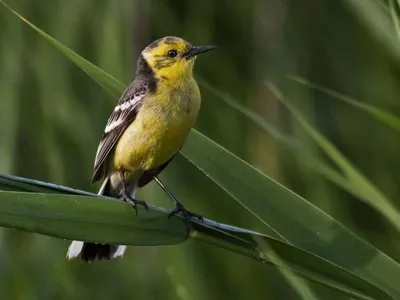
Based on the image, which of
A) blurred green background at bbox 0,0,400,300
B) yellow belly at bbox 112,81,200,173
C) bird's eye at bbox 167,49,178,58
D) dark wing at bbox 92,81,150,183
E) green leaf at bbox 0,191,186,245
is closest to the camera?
green leaf at bbox 0,191,186,245

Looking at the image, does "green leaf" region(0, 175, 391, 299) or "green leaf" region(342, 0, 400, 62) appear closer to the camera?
"green leaf" region(0, 175, 391, 299)

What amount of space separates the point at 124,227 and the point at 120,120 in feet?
2.83

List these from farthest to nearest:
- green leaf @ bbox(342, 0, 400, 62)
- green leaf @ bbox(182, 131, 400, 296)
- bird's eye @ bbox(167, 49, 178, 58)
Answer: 1. bird's eye @ bbox(167, 49, 178, 58)
2. green leaf @ bbox(342, 0, 400, 62)
3. green leaf @ bbox(182, 131, 400, 296)

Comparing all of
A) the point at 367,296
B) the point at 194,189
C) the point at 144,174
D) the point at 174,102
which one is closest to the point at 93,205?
the point at 367,296

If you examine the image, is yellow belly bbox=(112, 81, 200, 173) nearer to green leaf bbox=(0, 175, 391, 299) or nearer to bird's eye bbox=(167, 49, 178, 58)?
bird's eye bbox=(167, 49, 178, 58)

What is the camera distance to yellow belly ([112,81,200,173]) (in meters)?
1.77

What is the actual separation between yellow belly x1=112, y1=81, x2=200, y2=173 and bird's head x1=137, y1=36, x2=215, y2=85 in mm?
106

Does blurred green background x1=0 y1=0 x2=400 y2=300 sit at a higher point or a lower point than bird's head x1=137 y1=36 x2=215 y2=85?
lower

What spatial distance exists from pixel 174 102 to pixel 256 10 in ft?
2.92

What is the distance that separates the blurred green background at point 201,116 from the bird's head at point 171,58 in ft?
0.17

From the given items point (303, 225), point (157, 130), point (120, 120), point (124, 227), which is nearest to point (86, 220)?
point (124, 227)

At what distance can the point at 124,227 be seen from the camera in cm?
117

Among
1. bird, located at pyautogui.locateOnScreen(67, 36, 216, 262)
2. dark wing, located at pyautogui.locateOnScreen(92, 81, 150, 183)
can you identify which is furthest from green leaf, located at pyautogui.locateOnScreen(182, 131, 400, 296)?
dark wing, located at pyautogui.locateOnScreen(92, 81, 150, 183)

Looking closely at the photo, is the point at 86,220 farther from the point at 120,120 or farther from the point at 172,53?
the point at 172,53
